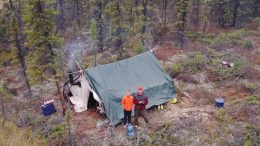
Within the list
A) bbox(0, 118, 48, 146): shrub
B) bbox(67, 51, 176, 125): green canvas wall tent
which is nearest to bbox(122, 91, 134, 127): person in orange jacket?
bbox(67, 51, 176, 125): green canvas wall tent

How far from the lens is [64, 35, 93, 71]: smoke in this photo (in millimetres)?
25911

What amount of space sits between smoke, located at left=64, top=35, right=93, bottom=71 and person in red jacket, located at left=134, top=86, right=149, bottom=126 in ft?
32.2

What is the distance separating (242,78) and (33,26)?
1428cm

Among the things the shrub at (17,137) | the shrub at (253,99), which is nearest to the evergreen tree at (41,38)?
the shrub at (17,137)

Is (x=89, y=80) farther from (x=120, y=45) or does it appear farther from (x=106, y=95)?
(x=120, y=45)

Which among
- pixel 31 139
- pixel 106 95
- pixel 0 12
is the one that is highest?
pixel 0 12

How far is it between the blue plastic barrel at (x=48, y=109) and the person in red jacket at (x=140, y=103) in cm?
526

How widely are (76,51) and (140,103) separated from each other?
15815mm

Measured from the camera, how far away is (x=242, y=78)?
22078mm

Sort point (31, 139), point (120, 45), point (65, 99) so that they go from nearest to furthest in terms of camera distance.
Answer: point (31, 139), point (65, 99), point (120, 45)

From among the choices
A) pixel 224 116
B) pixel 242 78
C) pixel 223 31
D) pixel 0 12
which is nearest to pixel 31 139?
pixel 224 116

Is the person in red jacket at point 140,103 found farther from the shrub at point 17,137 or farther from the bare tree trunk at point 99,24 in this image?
the bare tree trunk at point 99,24

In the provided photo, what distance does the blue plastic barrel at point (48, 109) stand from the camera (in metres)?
18.2

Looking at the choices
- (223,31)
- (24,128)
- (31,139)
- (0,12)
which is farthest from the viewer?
(223,31)
